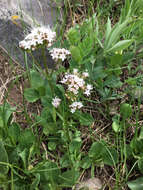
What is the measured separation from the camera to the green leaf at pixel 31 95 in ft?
6.02

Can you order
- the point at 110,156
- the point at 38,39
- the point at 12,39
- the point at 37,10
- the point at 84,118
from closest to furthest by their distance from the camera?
the point at 38,39, the point at 110,156, the point at 84,118, the point at 12,39, the point at 37,10

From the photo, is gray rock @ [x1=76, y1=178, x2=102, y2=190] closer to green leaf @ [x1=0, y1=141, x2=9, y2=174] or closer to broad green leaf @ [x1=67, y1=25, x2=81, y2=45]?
green leaf @ [x1=0, y1=141, x2=9, y2=174]

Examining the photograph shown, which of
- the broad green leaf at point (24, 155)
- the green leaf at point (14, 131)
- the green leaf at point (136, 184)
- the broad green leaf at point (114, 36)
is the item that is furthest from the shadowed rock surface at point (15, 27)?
the green leaf at point (136, 184)

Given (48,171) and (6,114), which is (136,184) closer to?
(48,171)

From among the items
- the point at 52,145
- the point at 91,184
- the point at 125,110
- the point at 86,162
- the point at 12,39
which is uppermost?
the point at 12,39

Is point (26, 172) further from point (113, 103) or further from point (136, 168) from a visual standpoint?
point (113, 103)

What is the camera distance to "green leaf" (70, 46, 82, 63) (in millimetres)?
1783

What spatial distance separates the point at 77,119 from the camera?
177 centimetres

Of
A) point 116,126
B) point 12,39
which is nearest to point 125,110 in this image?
point 116,126

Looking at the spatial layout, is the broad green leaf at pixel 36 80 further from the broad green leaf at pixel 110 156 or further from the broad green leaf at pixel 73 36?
the broad green leaf at pixel 110 156

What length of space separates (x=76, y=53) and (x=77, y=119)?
0.51 meters

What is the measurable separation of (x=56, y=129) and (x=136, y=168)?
0.63 metres

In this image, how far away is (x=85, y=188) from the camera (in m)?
1.49

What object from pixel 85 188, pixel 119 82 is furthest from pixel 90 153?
pixel 119 82
